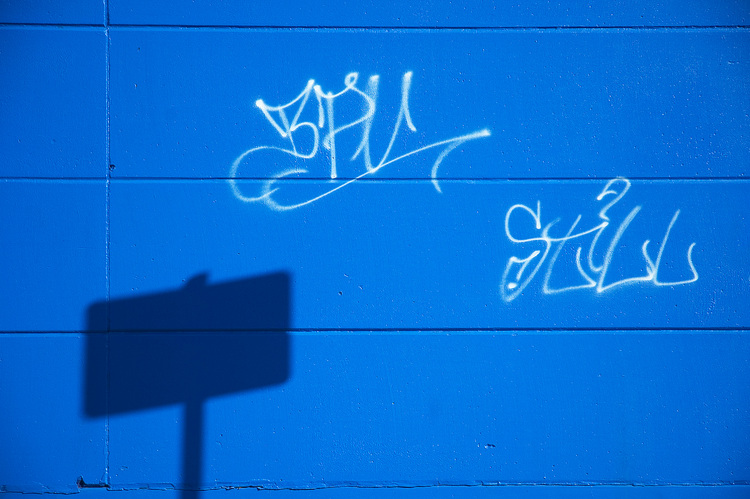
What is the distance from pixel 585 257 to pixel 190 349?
4.99 ft

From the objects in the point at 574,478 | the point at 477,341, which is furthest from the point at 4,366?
the point at 574,478

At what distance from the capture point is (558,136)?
214 cm

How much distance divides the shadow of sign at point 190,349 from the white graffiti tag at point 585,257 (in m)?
0.86

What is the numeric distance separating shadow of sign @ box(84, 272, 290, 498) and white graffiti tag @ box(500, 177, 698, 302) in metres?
0.86

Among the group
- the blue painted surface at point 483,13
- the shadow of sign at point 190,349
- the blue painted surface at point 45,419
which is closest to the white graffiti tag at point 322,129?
the blue painted surface at point 483,13

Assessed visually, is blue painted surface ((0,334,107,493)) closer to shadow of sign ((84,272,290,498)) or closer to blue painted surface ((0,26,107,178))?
shadow of sign ((84,272,290,498))

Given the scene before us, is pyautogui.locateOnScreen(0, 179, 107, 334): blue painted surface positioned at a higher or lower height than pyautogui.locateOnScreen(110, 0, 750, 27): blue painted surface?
lower

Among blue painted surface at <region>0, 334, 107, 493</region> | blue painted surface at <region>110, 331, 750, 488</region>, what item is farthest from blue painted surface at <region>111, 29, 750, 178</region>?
blue painted surface at <region>0, 334, 107, 493</region>

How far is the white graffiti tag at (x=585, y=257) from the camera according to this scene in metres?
2.13

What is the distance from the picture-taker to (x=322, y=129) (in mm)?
2117

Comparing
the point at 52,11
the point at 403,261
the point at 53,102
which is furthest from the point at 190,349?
the point at 52,11

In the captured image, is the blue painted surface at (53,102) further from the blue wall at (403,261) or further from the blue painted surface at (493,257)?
the blue painted surface at (493,257)

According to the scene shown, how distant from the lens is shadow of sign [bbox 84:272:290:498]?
2111 millimetres

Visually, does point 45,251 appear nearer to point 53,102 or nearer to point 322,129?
point 53,102
